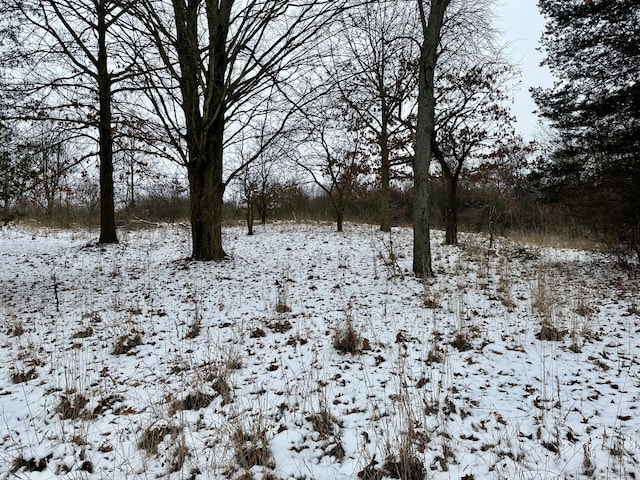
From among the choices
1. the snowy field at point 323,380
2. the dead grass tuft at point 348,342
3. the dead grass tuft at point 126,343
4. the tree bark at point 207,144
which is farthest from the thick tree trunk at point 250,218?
the dead grass tuft at point 348,342

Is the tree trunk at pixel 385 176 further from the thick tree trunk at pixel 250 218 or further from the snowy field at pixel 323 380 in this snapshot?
the snowy field at pixel 323 380

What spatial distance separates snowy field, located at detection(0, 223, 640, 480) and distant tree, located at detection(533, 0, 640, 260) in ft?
Result: 5.13

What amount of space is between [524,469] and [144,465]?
93.6 inches

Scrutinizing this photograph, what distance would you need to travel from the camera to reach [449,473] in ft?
7.06

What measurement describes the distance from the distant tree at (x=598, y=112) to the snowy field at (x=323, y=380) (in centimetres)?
156

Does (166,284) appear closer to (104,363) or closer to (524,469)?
(104,363)

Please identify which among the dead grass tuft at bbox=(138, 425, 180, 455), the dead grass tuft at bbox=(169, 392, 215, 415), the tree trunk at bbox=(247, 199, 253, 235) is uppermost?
the tree trunk at bbox=(247, 199, 253, 235)

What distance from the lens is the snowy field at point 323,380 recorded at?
2.29 m

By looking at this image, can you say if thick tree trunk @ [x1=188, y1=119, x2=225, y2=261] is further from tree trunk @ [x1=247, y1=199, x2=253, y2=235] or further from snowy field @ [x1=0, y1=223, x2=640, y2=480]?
tree trunk @ [x1=247, y1=199, x2=253, y2=235]

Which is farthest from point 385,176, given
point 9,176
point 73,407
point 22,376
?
point 73,407

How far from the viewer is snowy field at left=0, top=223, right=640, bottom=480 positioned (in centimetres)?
229

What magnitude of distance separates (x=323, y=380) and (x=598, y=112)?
8.21m

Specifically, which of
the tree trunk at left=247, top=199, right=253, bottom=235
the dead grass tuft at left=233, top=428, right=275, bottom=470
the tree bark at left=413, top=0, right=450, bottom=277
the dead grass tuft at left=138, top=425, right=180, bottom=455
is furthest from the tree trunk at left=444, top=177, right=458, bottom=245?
the dead grass tuft at left=138, top=425, right=180, bottom=455

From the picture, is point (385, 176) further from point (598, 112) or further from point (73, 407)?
point (73, 407)
